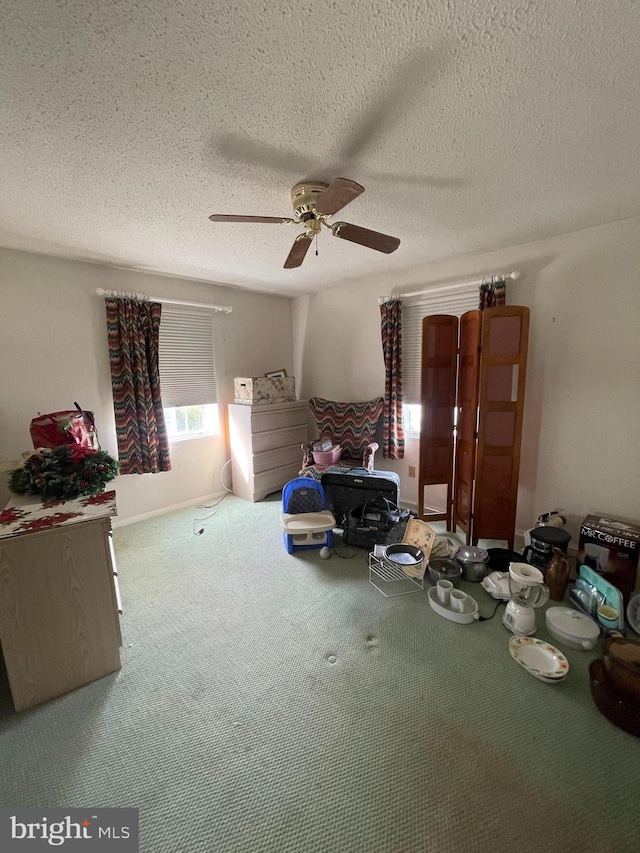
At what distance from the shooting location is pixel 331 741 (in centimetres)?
129

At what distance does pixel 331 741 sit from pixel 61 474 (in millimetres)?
1765

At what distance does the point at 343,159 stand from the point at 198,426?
2.92 meters

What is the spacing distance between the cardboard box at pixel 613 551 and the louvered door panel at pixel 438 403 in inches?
39.4

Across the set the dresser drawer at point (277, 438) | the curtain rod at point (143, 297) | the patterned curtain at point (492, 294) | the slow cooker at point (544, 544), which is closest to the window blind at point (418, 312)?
the patterned curtain at point (492, 294)

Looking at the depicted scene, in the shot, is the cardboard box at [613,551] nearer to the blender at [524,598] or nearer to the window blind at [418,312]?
the blender at [524,598]

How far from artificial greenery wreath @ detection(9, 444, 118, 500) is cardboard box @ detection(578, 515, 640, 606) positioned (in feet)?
9.75

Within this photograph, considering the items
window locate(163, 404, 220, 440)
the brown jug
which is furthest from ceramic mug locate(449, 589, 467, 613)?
window locate(163, 404, 220, 440)

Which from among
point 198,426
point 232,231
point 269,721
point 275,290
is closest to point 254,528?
point 198,426

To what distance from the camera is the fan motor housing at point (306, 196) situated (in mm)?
1605

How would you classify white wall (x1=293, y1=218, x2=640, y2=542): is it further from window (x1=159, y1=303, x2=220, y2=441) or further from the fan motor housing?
window (x1=159, y1=303, x2=220, y2=441)

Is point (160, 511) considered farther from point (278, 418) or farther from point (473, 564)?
point (473, 564)

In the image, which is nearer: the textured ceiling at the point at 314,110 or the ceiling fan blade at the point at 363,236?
the textured ceiling at the point at 314,110

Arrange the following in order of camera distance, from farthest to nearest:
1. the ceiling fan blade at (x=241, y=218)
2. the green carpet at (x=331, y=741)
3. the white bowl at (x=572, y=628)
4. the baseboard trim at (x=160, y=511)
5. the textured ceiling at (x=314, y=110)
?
1. the baseboard trim at (x=160, y=511)
2. the white bowl at (x=572, y=628)
3. the ceiling fan blade at (x=241, y=218)
4. the green carpet at (x=331, y=741)
5. the textured ceiling at (x=314, y=110)

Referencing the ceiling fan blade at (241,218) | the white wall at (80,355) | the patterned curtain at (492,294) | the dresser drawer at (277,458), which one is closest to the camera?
the ceiling fan blade at (241,218)
